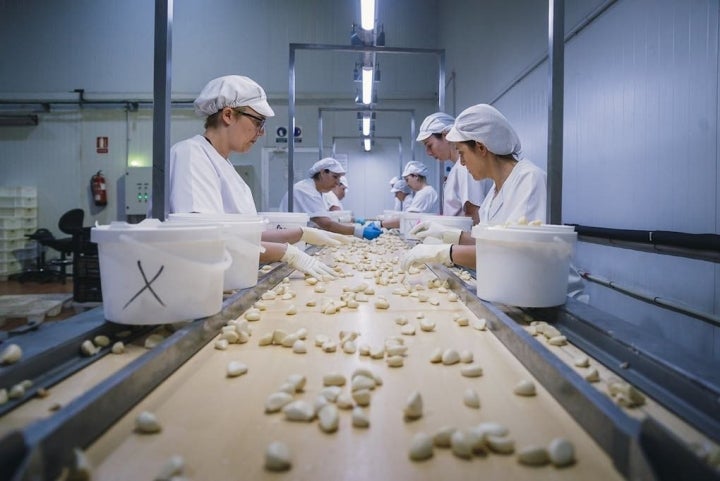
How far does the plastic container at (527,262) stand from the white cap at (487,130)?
42.5 inches

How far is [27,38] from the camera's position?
8.14m

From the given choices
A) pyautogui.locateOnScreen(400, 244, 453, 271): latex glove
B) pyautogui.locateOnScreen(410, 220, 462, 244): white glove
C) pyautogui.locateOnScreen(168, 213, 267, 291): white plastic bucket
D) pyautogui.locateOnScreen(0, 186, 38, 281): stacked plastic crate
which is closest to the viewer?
pyautogui.locateOnScreen(168, 213, 267, 291): white plastic bucket

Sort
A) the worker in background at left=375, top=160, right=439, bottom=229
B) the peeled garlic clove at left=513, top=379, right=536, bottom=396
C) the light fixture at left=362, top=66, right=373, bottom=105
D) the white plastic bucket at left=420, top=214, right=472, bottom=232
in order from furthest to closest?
the worker in background at left=375, top=160, right=439, bottom=229 < the light fixture at left=362, top=66, right=373, bottom=105 < the white plastic bucket at left=420, top=214, right=472, bottom=232 < the peeled garlic clove at left=513, top=379, right=536, bottom=396

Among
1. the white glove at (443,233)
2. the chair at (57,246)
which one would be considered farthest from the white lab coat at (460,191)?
the chair at (57,246)

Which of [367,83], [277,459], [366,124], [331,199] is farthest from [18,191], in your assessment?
[277,459]

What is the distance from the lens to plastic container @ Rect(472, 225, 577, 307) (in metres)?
1.09

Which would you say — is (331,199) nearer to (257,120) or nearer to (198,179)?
(257,120)

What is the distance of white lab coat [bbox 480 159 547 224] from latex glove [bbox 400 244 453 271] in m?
0.29

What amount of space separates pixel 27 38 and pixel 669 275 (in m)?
10.5

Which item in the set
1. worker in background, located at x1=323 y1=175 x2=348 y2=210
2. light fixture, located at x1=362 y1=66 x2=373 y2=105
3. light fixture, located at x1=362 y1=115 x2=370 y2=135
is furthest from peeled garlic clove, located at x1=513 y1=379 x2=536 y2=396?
light fixture, located at x1=362 y1=115 x2=370 y2=135

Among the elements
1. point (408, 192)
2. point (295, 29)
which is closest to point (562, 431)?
point (408, 192)

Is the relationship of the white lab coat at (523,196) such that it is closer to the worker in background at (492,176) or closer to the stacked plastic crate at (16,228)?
the worker in background at (492,176)

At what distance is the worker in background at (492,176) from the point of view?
71.4 inches

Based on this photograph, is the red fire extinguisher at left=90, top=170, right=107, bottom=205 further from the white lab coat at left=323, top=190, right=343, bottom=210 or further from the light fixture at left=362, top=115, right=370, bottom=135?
the light fixture at left=362, top=115, right=370, bottom=135
